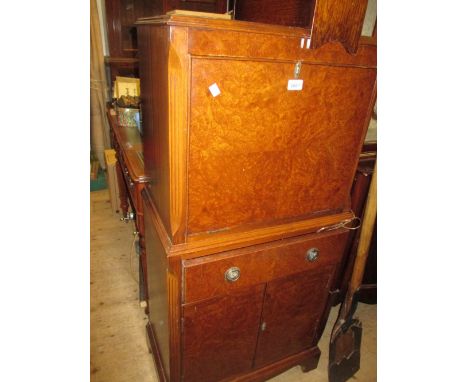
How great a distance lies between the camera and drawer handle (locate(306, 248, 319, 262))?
1204 mm

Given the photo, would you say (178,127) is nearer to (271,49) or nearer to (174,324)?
(271,49)

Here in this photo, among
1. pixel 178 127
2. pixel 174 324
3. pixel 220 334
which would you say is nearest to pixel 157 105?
pixel 178 127

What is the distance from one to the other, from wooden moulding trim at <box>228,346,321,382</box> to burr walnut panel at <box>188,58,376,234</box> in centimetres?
82

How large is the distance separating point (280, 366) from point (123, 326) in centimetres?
96

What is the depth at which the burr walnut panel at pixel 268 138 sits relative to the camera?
0.81m

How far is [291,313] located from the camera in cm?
134

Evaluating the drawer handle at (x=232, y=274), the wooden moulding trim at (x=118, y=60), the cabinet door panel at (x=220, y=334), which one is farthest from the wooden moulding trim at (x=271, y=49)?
the wooden moulding trim at (x=118, y=60)

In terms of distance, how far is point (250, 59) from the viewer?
0.78 metres

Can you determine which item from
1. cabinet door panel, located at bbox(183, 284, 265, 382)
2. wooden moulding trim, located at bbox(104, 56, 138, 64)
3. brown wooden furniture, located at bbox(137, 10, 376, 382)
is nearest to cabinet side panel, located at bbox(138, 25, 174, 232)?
brown wooden furniture, located at bbox(137, 10, 376, 382)
